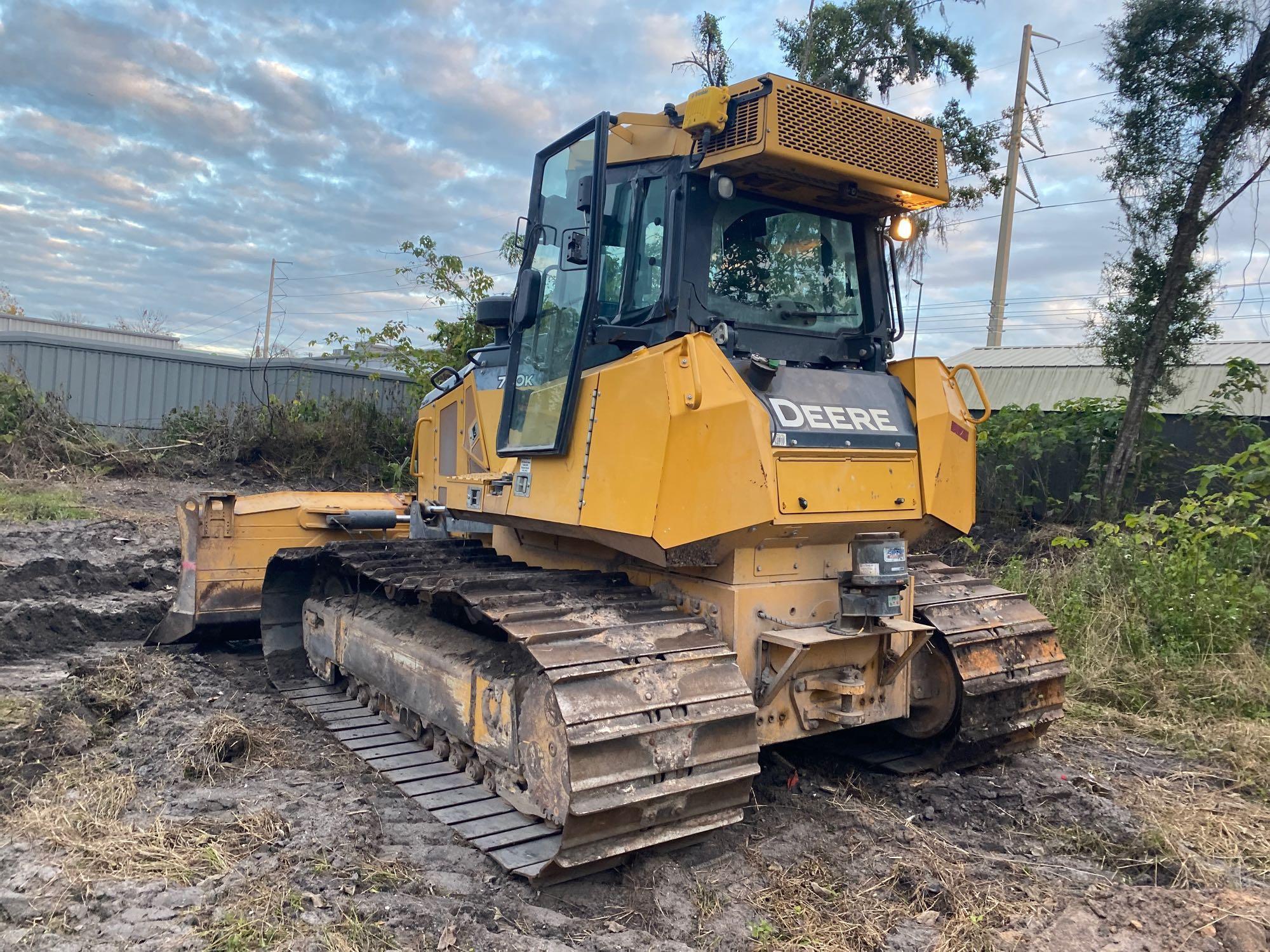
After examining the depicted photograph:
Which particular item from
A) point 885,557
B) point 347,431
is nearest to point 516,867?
point 885,557

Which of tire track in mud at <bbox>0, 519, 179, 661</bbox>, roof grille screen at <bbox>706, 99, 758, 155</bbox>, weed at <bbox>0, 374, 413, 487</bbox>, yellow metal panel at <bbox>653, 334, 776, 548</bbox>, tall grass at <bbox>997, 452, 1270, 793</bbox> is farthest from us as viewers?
weed at <bbox>0, 374, 413, 487</bbox>

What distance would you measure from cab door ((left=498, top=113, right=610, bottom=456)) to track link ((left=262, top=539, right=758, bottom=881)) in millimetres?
743

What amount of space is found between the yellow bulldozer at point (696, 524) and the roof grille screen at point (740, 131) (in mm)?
13

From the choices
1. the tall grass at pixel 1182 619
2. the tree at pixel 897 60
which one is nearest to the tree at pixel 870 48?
the tree at pixel 897 60

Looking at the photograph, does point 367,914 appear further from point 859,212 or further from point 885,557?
point 859,212

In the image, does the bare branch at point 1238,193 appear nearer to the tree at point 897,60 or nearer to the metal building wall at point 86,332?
the tree at point 897,60

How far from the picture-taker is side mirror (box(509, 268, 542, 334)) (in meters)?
4.50

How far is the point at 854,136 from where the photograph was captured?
4117 millimetres

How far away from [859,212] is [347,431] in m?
11.8

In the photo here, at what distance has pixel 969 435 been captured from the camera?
4465 millimetres

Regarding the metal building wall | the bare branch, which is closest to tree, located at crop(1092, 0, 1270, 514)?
the bare branch

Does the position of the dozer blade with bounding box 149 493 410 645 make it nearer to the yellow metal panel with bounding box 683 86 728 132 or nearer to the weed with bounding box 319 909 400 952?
the weed with bounding box 319 909 400 952

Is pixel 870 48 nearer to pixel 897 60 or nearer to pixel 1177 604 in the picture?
pixel 897 60

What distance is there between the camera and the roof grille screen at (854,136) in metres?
3.89
